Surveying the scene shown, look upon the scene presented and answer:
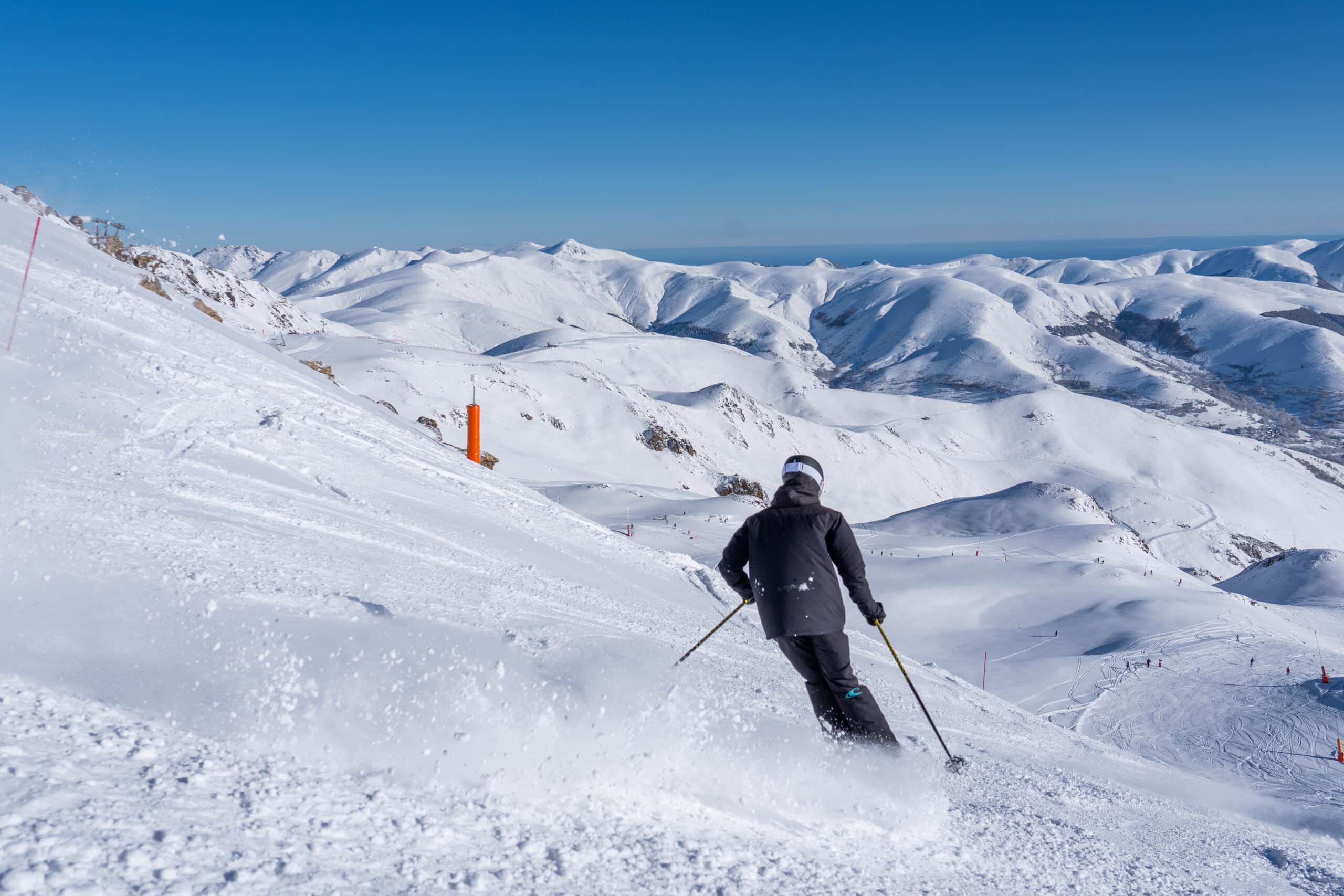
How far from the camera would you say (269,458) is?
894cm

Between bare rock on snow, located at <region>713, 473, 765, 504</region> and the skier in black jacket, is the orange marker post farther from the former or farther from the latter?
bare rock on snow, located at <region>713, 473, 765, 504</region>

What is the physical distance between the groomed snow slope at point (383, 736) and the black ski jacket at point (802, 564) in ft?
2.50

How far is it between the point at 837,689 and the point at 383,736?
3.07 meters

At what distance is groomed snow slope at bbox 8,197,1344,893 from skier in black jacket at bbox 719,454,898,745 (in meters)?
0.30

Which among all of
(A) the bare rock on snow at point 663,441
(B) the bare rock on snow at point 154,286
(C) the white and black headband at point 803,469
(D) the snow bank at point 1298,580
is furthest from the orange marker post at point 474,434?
(A) the bare rock on snow at point 663,441

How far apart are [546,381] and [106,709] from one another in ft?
186

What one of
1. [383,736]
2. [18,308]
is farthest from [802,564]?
[18,308]

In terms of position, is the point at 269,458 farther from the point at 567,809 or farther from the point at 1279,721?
the point at 1279,721

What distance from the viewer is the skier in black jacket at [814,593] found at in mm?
5590

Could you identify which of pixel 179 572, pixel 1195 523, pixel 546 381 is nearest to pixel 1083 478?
pixel 1195 523

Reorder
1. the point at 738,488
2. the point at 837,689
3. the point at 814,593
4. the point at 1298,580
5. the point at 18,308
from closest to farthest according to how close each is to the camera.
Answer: the point at 814,593
the point at 837,689
the point at 18,308
the point at 1298,580
the point at 738,488

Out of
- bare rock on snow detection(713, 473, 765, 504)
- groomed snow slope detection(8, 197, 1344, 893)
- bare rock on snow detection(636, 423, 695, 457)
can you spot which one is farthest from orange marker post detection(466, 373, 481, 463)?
bare rock on snow detection(636, 423, 695, 457)

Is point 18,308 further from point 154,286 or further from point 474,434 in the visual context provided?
point 154,286

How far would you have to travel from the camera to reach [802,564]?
5.63 meters
